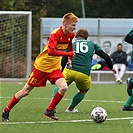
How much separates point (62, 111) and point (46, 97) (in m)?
3.46

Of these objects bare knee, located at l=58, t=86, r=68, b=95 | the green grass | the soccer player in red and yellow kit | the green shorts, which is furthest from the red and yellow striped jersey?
the green shorts

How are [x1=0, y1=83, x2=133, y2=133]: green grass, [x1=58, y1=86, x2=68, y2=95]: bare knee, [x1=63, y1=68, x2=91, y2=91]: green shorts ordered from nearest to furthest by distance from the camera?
[x1=0, y1=83, x2=133, y2=133]: green grass, [x1=58, y1=86, x2=68, y2=95]: bare knee, [x1=63, y1=68, x2=91, y2=91]: green shorts

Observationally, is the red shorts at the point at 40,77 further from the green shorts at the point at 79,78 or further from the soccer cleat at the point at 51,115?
the green shorts at the point at 79,78

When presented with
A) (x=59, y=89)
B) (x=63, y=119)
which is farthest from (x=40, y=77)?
(x=63, y=119)

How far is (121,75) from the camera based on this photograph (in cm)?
2283

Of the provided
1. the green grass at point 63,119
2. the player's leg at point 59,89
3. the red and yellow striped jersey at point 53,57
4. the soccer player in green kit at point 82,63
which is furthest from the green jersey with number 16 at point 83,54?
the player's leg at point 59,89

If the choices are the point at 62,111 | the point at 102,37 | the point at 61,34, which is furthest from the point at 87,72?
the point at 102,37

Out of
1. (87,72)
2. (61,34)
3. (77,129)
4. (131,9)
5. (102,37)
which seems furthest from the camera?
(131,9)

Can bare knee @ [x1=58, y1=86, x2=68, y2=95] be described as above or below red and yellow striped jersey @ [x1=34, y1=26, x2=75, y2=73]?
below

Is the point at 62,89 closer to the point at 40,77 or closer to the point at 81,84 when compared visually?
the point at 40,77

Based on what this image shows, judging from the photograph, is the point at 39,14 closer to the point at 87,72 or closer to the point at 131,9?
the point at 131,9

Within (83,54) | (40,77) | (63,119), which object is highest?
(83,54)

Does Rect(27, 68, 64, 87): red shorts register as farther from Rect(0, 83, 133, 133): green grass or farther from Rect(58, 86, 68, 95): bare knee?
Rect(0, 83, 133, 133): green grass

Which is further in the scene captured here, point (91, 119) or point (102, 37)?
point (102, 37)
